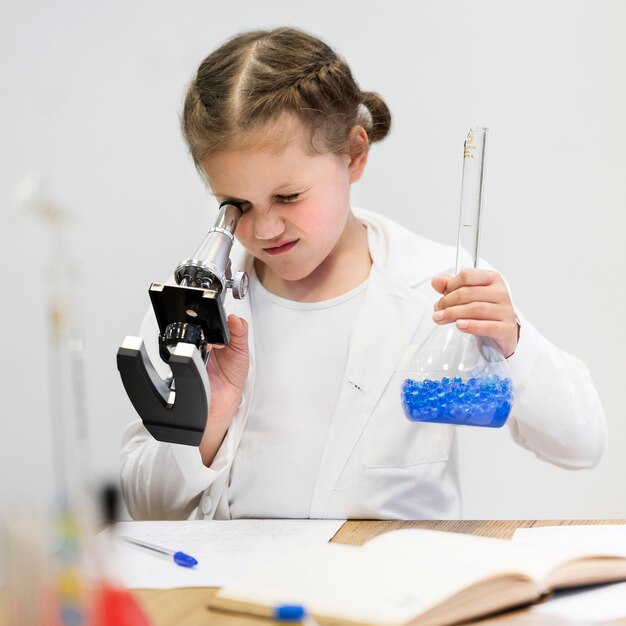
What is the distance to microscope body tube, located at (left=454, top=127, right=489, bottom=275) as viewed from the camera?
105 centimetres

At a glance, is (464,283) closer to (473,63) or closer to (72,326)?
(72,326)

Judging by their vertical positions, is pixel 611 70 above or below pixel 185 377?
above

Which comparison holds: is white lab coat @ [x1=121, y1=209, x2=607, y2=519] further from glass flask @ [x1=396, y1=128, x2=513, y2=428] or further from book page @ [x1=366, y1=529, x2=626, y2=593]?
book page @ [x1=366, y1=529, x2=626, y2=593]

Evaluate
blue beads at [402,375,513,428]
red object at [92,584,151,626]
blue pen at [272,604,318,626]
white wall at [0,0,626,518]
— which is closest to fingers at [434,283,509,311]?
blue beads at [402,375,513,428]

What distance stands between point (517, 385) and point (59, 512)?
0.81 m

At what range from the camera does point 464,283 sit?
1.09m

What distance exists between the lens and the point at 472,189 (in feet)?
3.53

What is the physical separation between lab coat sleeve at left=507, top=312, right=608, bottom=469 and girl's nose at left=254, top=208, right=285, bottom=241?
340 millimetres

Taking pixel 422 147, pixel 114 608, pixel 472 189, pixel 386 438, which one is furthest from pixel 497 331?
pixel 422 147

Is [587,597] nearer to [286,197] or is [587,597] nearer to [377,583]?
[377,583]

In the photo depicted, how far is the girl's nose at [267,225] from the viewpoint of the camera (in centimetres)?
119

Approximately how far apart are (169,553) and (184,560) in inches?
1.6

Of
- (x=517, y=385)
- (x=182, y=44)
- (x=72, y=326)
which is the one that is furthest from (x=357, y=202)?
(x=72, y=326)

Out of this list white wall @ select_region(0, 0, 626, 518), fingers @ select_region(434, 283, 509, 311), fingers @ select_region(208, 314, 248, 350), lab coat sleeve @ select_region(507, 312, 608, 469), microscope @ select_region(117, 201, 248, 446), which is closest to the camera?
microscope @ select_region(117, 201, 248, 446)
